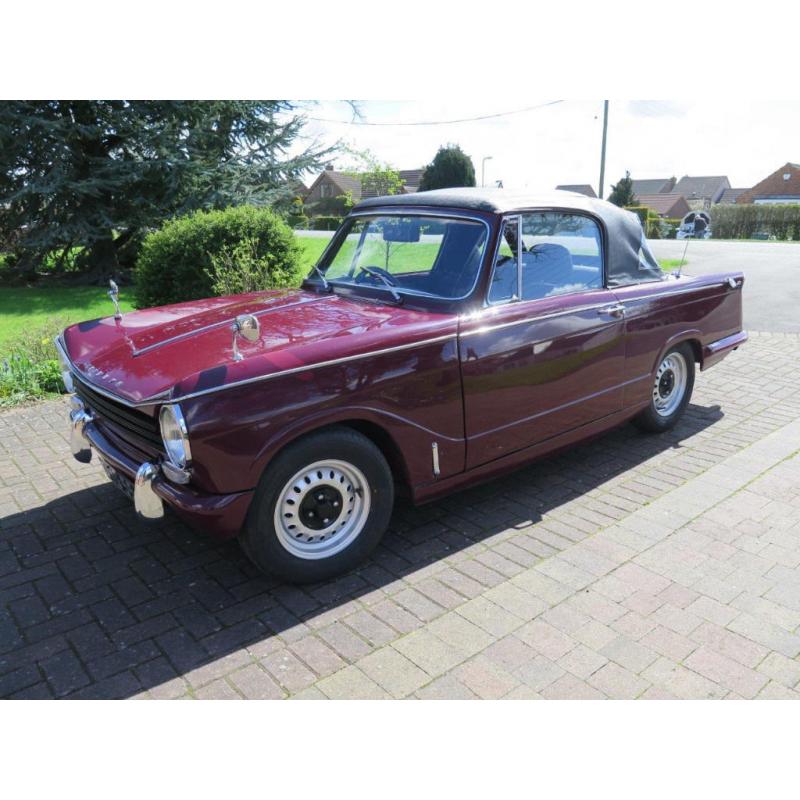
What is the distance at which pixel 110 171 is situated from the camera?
12164mm

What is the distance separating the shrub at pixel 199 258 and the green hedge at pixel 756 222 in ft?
116

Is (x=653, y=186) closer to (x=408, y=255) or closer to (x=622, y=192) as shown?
(x=622, y=192)

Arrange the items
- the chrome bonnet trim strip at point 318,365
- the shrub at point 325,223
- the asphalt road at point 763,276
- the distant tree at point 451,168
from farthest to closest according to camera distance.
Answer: the shrub at point 325,223 < the distant tree at point 451,168 < the asphalt road at point 763,276 < the chrome bonnet trim strip at point 318,365

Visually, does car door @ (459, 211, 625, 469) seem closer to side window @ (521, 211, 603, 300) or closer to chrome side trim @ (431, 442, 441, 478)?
side window @ (521, 211, 603, 300)

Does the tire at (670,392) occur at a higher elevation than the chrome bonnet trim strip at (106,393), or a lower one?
lower

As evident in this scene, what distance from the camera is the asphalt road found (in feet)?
33.6

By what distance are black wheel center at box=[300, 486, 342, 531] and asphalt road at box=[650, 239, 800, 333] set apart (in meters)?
8.33

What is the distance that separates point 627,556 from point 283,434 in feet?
6.47

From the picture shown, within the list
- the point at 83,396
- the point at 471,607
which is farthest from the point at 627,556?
the point at 83,396

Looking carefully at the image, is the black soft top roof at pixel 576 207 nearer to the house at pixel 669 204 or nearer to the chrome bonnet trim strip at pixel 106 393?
the chrome bonnet trim strip at pixel 106 393

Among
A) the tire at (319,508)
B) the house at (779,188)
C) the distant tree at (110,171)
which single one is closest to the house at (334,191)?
the distant tree at (110,171)

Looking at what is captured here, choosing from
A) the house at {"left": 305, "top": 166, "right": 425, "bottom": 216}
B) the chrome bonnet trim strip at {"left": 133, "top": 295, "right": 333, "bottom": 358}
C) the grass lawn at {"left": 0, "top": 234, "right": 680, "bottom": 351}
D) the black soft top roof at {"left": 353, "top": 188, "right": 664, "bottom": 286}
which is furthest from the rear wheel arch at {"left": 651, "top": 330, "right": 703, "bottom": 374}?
the house at {"left": 305, "top": 166, "right": 425, "bottom": 216}

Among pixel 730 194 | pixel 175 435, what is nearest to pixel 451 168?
pixel 175 435

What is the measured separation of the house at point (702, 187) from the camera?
77375 millimetres
